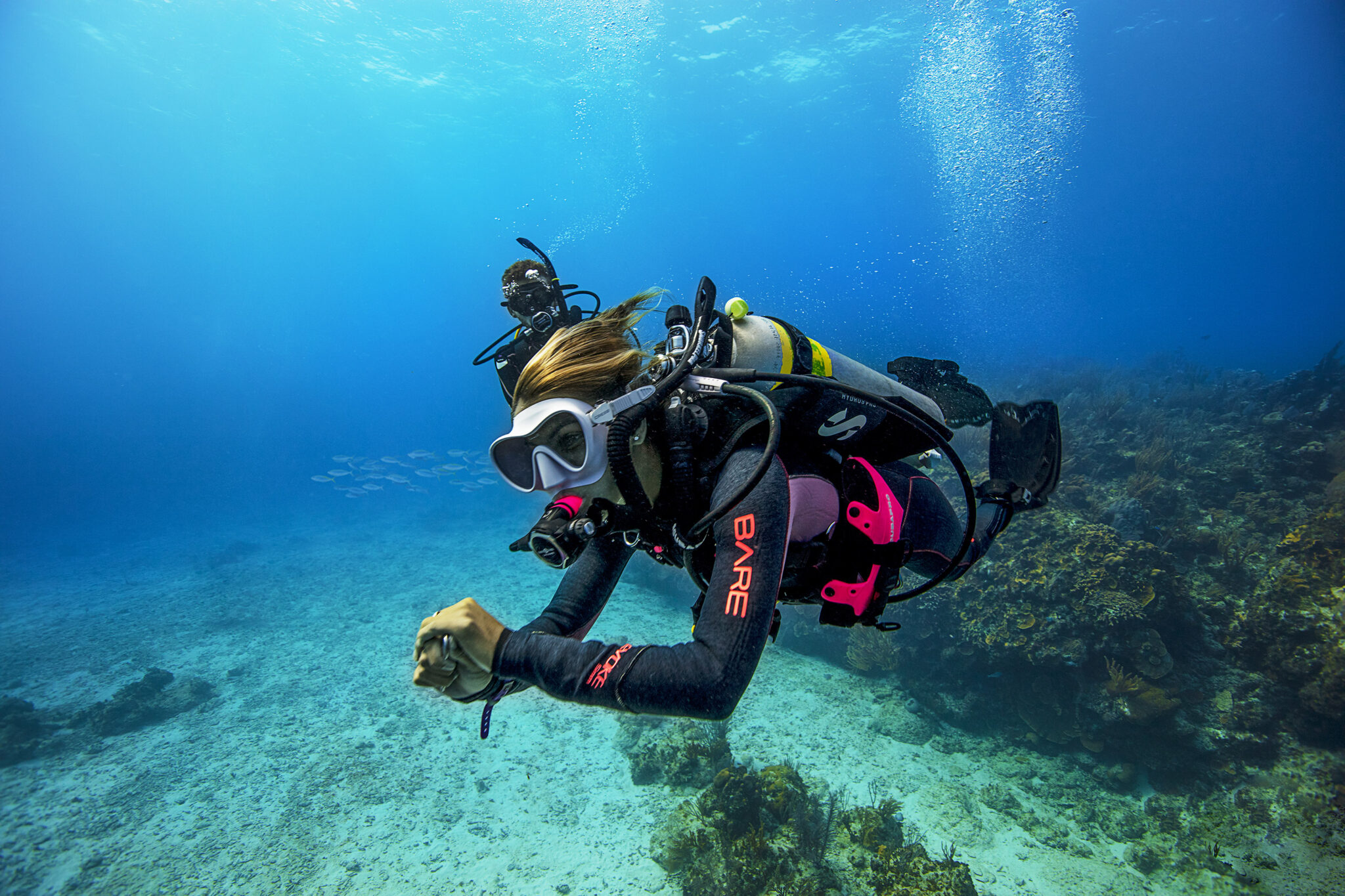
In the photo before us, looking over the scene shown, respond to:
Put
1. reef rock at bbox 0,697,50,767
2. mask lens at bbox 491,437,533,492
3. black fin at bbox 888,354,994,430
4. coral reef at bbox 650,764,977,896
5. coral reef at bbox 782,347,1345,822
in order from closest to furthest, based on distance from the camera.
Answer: mask lens at bbox 491,437,533,492 → black fin at bbox 888,354,994,430 → coral reef at bbox 650,764,977,896 → coral reef at bbox 782,347,1345,822 → reef rock at bbox 0,697,50,767

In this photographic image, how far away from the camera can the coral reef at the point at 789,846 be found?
4.63 metres

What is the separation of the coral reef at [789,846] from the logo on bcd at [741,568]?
5.08 metres

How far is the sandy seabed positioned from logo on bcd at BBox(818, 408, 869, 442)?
4734 mm

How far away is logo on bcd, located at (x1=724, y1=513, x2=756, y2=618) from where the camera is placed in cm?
133

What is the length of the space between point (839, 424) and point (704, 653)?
119cm

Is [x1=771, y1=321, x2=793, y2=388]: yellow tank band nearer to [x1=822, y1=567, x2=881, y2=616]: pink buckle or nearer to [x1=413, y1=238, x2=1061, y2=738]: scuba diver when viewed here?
[x1=413, y1=238, x2=1061, y2=738]: scuba diver

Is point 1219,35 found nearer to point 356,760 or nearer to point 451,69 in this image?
point 451,69

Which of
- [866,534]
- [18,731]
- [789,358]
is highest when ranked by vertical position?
[789,358]

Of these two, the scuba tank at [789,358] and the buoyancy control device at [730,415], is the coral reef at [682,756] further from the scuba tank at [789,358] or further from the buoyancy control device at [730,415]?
the scuba tank at [789,358]

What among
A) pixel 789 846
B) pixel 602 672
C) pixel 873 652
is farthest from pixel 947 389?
pixel 873 652

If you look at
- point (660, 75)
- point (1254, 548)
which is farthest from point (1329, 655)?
point (660, 75)

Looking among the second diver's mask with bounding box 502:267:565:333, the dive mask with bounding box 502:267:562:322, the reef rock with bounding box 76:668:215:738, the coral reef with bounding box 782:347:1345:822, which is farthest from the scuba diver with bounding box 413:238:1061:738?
the reef rock with bounding box 76:668:215:738

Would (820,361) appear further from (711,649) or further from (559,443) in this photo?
(711,649)

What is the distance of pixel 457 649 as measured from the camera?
4.24 ft
